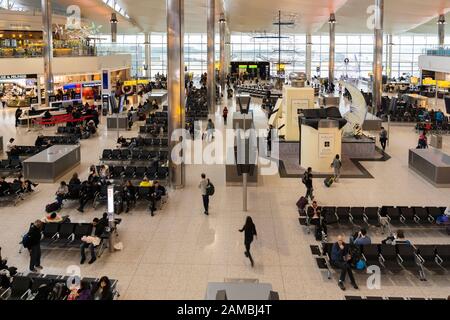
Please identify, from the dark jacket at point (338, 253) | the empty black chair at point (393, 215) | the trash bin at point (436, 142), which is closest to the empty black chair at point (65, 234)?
the dark jacket at point (338, 253)

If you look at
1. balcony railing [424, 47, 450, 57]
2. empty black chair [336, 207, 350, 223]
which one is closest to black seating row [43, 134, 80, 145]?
empty black chair [336, 207, 350, 223]

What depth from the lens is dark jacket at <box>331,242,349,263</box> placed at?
31.6 ft

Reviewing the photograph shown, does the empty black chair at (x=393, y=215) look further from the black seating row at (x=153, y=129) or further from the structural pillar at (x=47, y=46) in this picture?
the structural pillar at (x=47, y=46)

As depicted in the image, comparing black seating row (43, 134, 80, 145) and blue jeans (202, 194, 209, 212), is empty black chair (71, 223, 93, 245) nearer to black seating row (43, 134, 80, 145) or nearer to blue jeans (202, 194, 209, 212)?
blue jeans (202, 194, 209, 212)

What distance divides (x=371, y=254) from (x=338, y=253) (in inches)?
33.4

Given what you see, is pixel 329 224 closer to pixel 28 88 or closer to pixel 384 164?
pixel 384 164

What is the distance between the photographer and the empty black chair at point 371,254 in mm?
10047

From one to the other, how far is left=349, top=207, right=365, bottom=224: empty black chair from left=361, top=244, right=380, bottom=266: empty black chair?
2.31 metres

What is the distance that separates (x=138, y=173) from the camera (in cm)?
1691

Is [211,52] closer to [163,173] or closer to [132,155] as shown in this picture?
[132,155]

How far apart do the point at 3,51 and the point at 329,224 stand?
2935 centimetres

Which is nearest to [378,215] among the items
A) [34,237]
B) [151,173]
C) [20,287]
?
[151,173]

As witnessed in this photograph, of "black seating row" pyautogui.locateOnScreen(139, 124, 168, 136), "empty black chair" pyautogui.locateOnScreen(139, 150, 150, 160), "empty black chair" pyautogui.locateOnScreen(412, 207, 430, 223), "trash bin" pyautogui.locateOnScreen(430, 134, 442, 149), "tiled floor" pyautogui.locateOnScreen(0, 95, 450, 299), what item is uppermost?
"black seating row" pyautogui.locateOnScreen(139, 124, 168, 136)
